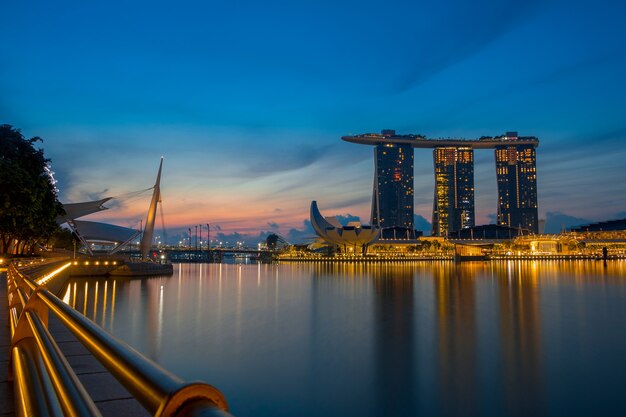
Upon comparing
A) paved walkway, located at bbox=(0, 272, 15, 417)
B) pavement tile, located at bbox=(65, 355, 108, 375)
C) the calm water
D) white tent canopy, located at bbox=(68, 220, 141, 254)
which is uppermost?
white tent canopy, located at bbox=(68, 220, 141, 254)

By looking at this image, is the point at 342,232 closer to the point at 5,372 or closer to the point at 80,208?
the point at 80,208

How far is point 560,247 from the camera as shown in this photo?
163500 mm

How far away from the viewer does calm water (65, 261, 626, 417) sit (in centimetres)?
1397

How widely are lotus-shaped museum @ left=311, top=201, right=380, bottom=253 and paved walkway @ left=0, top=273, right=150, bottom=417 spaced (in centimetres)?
13094

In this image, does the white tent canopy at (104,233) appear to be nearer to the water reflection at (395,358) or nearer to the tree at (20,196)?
the tree at (20,196)

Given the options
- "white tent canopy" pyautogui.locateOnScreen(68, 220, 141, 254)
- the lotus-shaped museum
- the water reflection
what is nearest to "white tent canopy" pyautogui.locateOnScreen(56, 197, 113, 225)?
"white tent canopy" pyautogui.locateOnScreen(68, 220, 141, 254)

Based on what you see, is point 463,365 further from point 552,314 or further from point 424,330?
point 552,314

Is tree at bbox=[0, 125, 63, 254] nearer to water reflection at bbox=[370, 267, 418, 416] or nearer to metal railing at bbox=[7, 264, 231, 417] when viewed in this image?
water reflection at bbox=[370, 267, 418, 416]

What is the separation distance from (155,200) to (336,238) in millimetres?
75865

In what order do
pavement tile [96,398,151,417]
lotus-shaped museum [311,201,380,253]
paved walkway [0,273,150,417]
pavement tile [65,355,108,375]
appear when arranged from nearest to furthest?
pavement tile [96,398,151,417]
paved walkway [0,273,150,417]
pavement tile [65,355,108,375]
lotus-shaped museum [311,201,380,253]

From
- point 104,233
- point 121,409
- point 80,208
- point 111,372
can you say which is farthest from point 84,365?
point 104,233

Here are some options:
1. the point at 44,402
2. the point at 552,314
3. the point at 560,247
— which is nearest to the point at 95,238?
the point at 552,314

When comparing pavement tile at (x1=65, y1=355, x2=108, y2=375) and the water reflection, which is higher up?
pavement tile at (x1=65, y1=355, x2=108, y2=375)

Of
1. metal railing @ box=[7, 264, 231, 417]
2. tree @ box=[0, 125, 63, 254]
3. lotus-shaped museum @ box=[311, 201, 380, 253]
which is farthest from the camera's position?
lotus-shaped museum @ box=[311, 201, 380, 253]
